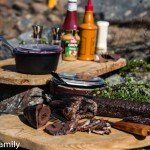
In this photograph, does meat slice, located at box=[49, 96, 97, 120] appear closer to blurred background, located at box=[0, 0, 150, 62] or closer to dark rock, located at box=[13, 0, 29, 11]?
blurred background, located at box=[0, 0, 150, 62]

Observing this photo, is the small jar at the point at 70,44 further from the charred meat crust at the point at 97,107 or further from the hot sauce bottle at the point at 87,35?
the charred meat crust at the point at 97,107

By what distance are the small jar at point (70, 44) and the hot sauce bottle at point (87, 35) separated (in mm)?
129

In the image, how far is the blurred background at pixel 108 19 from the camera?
734 cm

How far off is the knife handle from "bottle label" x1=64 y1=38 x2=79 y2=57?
6.04 feet

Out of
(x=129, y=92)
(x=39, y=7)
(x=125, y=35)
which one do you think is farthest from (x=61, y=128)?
(x=39, y=7)

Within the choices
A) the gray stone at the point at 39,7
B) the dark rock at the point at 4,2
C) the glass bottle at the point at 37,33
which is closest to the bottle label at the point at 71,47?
the glass bottle at the point at 37,33

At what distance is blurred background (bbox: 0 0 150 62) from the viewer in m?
7.34

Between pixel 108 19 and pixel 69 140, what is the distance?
227 inches

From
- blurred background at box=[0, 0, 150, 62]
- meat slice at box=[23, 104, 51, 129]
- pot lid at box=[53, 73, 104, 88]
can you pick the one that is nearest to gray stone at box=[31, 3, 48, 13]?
blurred background at box=[0, 0, 150, 62]

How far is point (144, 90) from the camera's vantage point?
16.9 feet

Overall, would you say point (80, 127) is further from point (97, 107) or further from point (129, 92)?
point (129, 92)

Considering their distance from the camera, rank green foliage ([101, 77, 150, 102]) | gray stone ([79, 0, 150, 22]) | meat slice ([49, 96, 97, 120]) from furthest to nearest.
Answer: gray stone ([79, 0, 150, 22]) → green foliage ([101, 77, 150, 102]) → meat slice ([49, 96, 97, 120])

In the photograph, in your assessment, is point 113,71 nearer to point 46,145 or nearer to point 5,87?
point 5,87

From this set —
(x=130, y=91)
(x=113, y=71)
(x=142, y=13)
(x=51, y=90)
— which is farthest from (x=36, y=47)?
(x=142, y=13)
